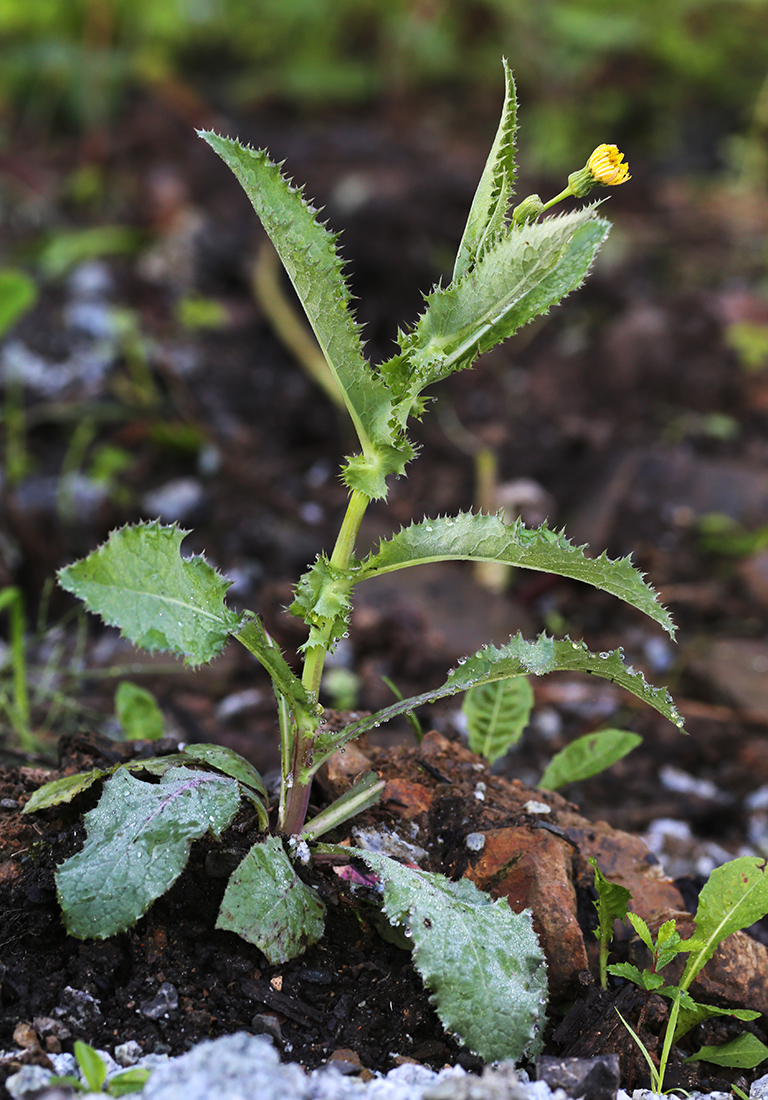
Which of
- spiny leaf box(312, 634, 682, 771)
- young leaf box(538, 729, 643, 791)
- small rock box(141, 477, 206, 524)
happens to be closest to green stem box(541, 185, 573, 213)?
spiny leaf box(312, 634, 682, 771)

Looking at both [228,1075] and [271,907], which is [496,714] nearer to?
[271,907]

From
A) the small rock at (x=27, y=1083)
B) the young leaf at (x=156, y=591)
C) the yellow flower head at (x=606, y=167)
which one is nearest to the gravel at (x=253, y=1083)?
the small rock at (x=27, y=1083)

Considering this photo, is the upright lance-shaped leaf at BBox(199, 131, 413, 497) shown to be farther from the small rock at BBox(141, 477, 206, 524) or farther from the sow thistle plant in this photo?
the small rock at BBox(141, 477, 206, 524)

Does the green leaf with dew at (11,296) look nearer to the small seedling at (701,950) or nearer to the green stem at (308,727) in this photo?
the green stem at (308,727)

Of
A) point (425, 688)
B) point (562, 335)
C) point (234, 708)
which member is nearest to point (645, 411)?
point (562, 335)

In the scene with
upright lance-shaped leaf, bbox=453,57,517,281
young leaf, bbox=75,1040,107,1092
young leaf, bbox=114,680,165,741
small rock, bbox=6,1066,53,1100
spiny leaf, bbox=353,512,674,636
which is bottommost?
young leaf, bbox=114,680,165,741

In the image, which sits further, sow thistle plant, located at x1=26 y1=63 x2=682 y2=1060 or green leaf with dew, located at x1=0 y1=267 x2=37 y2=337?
green leaf with dew, located at x1=0 y1=267 x2=37 y2=337

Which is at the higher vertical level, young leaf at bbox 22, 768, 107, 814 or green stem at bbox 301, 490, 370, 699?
green stem at bbox 301, 490, 370, 699

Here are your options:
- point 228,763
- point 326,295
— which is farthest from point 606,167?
point 228,763
